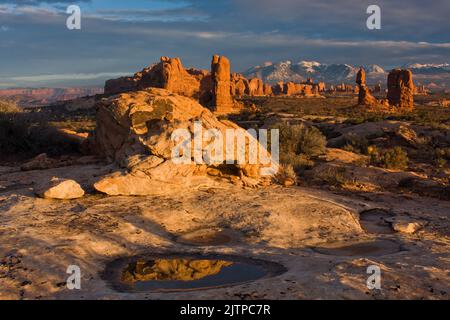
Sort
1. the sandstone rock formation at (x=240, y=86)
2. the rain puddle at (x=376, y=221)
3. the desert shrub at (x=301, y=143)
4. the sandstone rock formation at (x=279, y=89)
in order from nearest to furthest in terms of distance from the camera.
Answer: the rain puddle at (x=376, y=221) < the desert shrub at (x=301, y=143) < the sandstone rock formation at (x=240, y=86) < the sandstone rock formation at (x=279, y=89)

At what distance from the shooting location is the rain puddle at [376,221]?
9.59 metres

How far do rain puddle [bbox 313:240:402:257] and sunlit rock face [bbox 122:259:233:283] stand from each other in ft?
6.14

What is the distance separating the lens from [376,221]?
405 inches

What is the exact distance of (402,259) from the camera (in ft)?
23.6

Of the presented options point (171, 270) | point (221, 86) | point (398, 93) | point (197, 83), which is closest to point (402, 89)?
point (398, 93)

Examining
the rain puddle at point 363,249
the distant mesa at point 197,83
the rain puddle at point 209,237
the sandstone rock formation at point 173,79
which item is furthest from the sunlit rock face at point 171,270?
the sandstone rock formation at point 173,79

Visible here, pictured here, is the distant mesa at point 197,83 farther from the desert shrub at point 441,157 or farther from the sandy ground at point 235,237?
the sandy ground at point 235,237

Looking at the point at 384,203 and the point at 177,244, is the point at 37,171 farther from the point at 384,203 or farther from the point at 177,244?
the point at 384,203

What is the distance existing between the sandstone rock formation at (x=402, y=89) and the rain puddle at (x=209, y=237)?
5697 cm

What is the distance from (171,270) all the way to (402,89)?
197 feet

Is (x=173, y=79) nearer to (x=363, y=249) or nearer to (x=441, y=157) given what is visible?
(x=441, y=157)

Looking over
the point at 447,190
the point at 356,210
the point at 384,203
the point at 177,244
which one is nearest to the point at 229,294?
the point at 177,244

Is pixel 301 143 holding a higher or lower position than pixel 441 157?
higher
